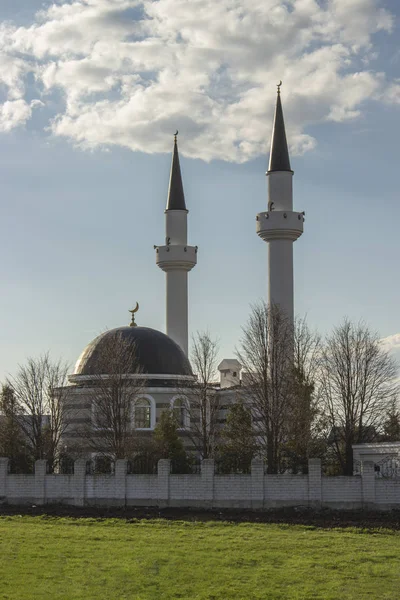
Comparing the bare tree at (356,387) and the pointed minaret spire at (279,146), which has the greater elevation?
the pointed minaret spire at (279,146)

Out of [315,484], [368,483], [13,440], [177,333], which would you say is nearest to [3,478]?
[13,440]

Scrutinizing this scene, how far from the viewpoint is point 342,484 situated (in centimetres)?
3108

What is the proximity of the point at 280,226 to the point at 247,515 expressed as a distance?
27.8 m

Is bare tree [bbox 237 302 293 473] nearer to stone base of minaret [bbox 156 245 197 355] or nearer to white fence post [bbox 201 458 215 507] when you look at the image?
white fence post [bbox 201 458 215 507]

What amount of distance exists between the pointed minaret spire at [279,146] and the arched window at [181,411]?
15.1 metres

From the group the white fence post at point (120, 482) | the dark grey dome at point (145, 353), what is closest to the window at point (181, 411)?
the dark grey dome at point (145, 353)

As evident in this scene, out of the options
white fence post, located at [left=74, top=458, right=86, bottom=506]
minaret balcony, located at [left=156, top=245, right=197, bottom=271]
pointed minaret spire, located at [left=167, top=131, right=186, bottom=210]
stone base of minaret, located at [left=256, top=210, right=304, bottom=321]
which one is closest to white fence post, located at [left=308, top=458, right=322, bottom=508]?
white fence post, located at [left=74, top=458, right=86, bottom=506]

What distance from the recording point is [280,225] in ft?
182

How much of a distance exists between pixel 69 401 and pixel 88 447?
4.57 metres

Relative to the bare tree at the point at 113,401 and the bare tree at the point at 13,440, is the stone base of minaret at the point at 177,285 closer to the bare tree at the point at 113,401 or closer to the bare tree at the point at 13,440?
the bare tree at the point at 113,401

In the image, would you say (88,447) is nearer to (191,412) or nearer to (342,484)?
(191,412)

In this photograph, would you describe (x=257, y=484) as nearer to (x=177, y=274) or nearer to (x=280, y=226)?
(x=280, y=226)

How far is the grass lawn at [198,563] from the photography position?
17891mm

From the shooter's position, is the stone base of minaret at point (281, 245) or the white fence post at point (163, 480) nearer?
the white fence post at point (163, 480)
